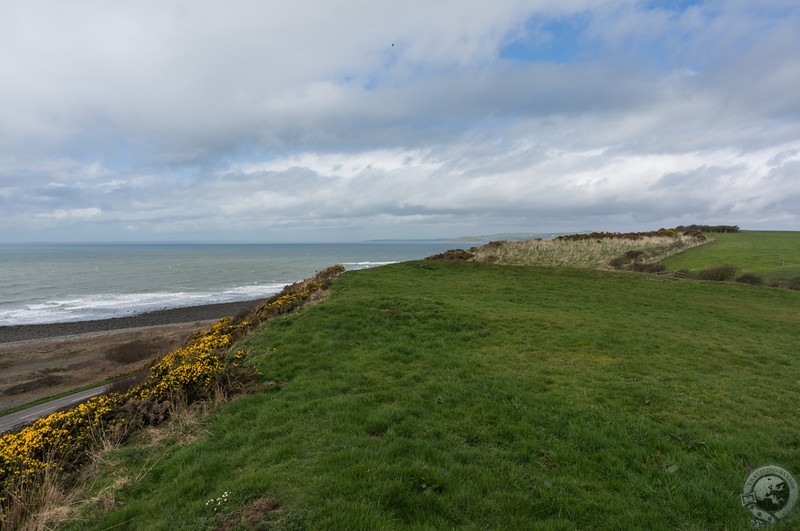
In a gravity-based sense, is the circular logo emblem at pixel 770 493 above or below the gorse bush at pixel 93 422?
above

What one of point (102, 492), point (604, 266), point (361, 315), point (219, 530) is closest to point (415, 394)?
point (219, 530)

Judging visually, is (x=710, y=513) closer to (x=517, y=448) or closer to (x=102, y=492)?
(x=517, y=448)

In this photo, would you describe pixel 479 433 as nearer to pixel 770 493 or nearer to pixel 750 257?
pixel 770 493

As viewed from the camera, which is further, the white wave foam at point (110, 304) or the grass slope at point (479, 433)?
the white wave foam at point (110, 304)

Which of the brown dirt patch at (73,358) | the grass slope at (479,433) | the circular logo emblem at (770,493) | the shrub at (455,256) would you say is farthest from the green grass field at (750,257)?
the brown dirt patch at (73,358)

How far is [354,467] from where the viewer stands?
5.85 m

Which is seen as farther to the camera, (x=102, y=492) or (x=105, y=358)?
(x=105, y=358)

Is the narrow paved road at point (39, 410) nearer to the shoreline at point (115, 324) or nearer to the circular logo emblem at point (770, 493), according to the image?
the circular logo emblem at point (770, 493)

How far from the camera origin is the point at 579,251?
37844 millimetres

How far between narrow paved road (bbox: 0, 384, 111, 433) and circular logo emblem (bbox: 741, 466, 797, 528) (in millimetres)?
23257

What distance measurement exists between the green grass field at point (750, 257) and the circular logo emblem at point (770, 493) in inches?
1305

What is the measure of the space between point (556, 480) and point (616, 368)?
6.33 meters

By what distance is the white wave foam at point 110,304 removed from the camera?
163ft

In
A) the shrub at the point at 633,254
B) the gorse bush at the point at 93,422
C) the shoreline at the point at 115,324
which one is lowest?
the shoreline at the point at 115,324
